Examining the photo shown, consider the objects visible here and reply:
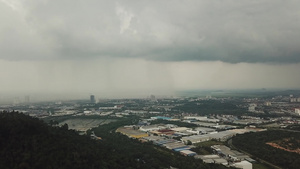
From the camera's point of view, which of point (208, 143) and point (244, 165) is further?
point (208, 143)

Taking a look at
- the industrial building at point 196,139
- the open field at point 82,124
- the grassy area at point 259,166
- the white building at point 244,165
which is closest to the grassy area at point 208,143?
the industrial building at point 196,139

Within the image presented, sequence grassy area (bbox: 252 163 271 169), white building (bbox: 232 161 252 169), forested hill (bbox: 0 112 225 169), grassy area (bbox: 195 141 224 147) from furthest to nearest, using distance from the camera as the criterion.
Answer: grassy area (bbox: 195 141 224 147) < grassy area (bbox: 252 163 271 169) < white building (bbox: 232 161 252 169) < forested hill (bbox: 0 112 225 169)

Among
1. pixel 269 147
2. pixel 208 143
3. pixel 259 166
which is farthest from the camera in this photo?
pixel 208 143

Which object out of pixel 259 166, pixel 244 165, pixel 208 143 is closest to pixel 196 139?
pixel 208 143

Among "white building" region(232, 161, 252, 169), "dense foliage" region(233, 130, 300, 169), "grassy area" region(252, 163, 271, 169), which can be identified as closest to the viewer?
"white building" region(232, 161, 252, 169)

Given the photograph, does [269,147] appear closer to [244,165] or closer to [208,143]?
[208,143]

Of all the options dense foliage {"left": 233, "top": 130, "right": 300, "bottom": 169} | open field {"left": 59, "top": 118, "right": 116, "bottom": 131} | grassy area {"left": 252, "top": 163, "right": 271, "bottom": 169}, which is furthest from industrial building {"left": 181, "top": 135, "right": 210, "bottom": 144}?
open field {"left": 59, "top": 118, "right": 116, "bottom": 131}

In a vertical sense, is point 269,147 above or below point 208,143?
A: above

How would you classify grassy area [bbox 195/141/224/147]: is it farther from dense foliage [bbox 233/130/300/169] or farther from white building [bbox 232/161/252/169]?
white building [bbox 232/161/252/169]

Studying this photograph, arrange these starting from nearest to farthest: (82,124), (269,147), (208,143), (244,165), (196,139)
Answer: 1. (244,165)
2. (269,147)
3. (208,143)
4. (196,139)
5. (82,124)

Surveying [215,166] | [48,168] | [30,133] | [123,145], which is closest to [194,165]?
[215,166]
